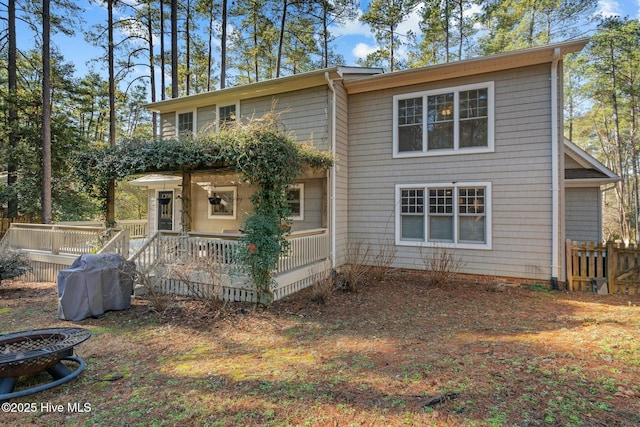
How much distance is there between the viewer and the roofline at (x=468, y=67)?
690 centimetres

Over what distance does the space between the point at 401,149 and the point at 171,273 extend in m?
6.67

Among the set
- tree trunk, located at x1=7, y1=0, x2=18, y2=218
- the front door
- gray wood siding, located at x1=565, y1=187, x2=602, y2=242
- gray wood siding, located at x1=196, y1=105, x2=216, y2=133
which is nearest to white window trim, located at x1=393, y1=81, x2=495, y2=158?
gray wood siding, located at x1=565, y1=187, x2=602, y2=242

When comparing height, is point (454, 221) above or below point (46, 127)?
below

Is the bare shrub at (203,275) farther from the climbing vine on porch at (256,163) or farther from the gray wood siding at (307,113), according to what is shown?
the gray wood siding at (307,113)

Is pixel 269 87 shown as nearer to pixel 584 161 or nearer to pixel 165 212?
pixel 165 212

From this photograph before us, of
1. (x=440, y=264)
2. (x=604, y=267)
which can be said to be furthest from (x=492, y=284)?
(x=604, y=267)

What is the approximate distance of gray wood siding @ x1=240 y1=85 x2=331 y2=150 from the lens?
8.86 m

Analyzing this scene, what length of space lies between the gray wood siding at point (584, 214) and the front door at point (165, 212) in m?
14.0

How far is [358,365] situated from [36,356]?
3.25 meters

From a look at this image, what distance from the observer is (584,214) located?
9.80 m

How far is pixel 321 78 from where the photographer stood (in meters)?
8.54

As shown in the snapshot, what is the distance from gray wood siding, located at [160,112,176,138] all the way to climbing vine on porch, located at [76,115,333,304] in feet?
15.0

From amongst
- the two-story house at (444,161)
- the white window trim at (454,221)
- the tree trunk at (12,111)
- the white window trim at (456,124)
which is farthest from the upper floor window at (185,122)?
the tree trunk at (12,111)

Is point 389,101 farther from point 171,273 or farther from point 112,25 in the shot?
point 112,25
